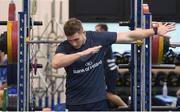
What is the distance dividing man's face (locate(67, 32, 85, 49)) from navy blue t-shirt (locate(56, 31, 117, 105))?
0.04 m

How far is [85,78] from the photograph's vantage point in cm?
390

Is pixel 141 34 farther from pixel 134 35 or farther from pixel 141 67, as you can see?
pixel 141 67

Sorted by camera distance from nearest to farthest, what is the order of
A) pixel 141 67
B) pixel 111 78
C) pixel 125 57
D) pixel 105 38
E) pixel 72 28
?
pixel 72 28
pixel 105 38
pixel 141 67
pixel 111 78
pixel 125 57

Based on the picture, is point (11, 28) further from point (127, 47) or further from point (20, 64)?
point (127, 47)

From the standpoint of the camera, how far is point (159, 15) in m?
8.23

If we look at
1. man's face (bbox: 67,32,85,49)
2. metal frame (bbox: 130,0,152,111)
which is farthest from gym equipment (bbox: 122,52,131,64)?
man's face (bbox: 67,32,85,49)

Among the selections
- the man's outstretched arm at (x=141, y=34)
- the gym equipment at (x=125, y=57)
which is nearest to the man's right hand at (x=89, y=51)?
the man's outstretched arm at (x=141, y=34)

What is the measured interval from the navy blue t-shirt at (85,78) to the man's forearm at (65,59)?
94mm

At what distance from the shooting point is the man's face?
381 centimetres

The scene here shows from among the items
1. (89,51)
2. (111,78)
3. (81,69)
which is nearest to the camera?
(89,51)

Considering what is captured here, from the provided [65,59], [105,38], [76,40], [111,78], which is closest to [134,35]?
[105,38]

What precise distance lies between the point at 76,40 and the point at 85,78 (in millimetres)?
328

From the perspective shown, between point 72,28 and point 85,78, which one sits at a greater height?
point 72,28

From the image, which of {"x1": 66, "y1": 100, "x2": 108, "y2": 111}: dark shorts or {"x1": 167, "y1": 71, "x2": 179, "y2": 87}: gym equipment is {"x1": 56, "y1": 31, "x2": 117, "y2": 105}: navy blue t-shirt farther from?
{"x1": 167, "y1": 71, "x2": 179, "y2": 87}: gym equipment
